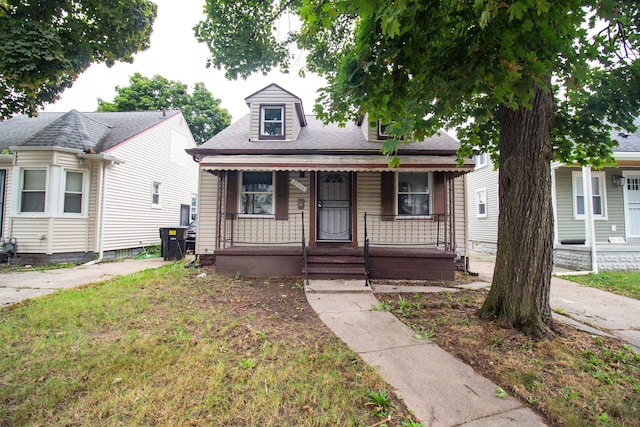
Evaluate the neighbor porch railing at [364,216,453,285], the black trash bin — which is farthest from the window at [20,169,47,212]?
the neighbor porch railing at [364,216,453,285]

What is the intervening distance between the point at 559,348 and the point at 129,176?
1202cm

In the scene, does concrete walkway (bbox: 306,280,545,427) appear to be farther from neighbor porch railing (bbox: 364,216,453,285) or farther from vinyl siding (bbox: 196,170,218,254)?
vinyl siding (bbox: 196,170,218,254)

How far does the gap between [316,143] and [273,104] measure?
1692 mm

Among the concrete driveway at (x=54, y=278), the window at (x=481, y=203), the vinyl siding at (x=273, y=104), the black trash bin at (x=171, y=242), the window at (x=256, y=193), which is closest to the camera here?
the concrete driveway at (x=54, y=278)

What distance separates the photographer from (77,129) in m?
9.36

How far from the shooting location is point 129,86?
22.3 meters

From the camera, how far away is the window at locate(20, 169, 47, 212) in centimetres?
832

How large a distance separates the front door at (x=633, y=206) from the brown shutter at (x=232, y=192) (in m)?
12.8

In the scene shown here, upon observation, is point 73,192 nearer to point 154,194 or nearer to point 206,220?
point 154,194

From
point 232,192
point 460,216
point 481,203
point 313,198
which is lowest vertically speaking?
point 460,216

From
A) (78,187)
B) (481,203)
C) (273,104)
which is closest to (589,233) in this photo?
(481,203)

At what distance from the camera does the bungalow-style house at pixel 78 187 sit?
26.9ft

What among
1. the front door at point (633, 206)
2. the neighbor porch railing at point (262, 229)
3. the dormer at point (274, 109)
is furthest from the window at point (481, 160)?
the neighbor porch railing at point (262, 229)

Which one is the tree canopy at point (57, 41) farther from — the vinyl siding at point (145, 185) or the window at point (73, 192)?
the vinyl siding at point (145, 185)
